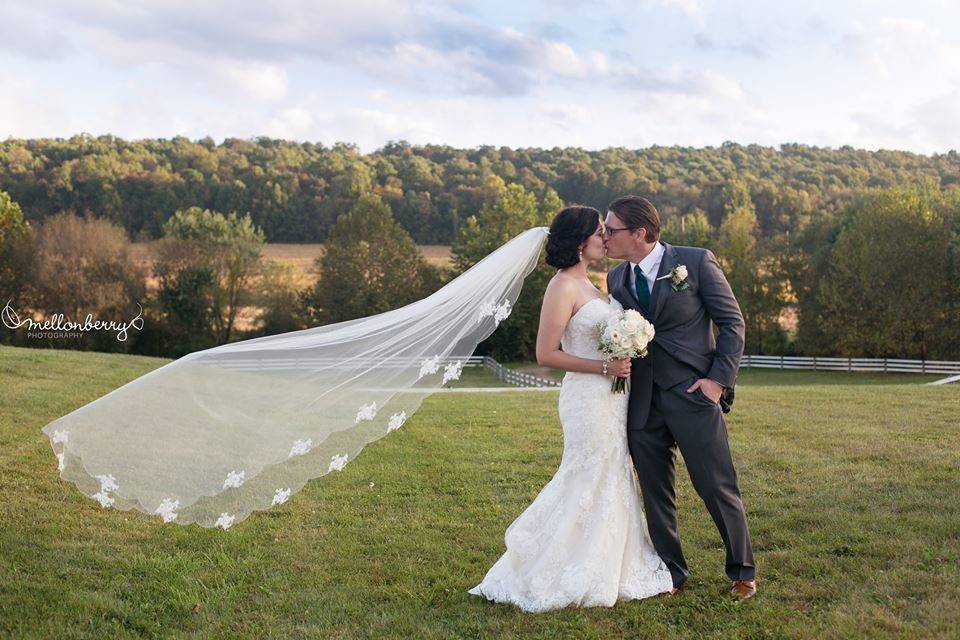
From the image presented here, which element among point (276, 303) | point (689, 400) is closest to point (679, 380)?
point (689, 400)

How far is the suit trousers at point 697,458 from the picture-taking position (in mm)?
5008

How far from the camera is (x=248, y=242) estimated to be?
2037 inches

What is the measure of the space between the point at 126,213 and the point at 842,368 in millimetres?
46853

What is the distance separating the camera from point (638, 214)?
5148mm

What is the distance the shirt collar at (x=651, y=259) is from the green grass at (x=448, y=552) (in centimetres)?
214

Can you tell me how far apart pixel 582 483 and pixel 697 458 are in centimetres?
76

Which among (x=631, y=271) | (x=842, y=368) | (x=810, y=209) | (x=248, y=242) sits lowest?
(x=842, y=368)

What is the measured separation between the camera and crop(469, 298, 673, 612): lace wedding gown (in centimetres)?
510

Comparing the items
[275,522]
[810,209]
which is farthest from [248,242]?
[275,522]

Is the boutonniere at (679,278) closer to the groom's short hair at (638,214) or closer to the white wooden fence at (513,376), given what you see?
the groom's short hair at (638,214)

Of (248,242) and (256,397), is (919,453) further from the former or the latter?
(248,242)

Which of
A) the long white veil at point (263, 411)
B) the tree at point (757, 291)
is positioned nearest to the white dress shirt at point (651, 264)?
the long white veil at point (263, 411)

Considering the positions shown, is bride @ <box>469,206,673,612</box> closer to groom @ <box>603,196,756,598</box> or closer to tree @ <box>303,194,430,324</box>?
groom @ <box>603,196,756,598</box>

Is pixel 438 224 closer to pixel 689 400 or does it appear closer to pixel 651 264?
pixel 651 264
